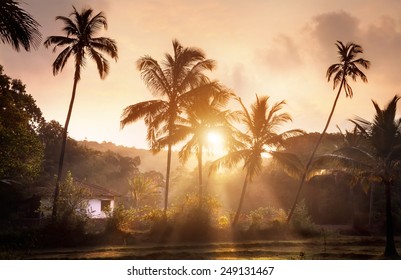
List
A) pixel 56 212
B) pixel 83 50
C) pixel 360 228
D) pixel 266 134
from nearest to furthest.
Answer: pixel 56 212 → pixel 83 50 → pixel 266 134 → pixel 360 228

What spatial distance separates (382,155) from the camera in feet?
55.4

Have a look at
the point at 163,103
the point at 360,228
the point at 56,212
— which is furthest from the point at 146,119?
the point at 360,228

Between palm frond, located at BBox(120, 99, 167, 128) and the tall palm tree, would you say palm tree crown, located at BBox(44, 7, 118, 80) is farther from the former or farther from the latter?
the tall palm tree

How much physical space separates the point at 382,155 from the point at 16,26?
14015 millimetres

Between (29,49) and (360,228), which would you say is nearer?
(29,49)

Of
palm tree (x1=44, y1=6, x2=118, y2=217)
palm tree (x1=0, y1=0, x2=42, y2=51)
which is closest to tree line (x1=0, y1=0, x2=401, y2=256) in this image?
palm tree (x1=44, y1=6, x2=118, y2=217)

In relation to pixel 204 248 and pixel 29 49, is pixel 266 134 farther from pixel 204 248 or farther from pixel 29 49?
pixel 29 49

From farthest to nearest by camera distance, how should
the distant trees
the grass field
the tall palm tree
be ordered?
the distant trees, the tall palm tree, the grass field

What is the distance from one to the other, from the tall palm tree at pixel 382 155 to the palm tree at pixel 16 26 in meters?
12.3

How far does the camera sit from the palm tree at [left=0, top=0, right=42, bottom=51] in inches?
440

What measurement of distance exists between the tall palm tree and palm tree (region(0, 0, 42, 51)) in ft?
40.5

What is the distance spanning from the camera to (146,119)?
23594 millimetres

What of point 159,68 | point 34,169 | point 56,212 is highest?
point 159,68

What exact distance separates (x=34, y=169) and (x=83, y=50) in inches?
371
